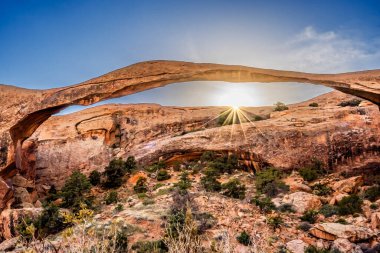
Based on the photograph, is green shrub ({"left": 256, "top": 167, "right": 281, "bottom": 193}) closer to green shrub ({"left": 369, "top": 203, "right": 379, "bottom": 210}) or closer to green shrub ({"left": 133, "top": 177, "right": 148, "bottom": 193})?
green shrub ({"left": 369, "top": 203, "right": 379, "bottom": 210})

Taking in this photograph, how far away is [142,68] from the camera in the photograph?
265 inches

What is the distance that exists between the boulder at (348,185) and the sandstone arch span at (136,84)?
13049 millimetres

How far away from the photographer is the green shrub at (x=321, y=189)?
18312 mm

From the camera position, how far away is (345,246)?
10.4 m

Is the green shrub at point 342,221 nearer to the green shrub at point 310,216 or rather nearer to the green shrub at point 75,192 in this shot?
the green shrub at point 310,216

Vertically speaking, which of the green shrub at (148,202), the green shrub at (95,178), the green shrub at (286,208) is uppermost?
the green shrub at (148,202)

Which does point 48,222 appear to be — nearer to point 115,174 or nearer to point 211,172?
point 115,174

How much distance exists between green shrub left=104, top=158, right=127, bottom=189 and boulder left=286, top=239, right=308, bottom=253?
46.5 ft

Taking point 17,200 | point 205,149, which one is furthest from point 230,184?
point 17,200

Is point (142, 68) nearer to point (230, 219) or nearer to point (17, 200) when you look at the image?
point (230, 219)

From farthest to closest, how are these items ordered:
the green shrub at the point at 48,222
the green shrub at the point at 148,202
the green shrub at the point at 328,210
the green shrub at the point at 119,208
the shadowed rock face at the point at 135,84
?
the green shrub at the point at 148,202 < the green shrub at the point at 119,208 < the green shrub at the point at 328,210 < the green shrub at the point at 48,222 < the shadowed rock face at the point at 135,84

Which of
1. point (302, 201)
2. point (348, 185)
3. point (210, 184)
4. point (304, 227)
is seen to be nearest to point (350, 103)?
point (348, 185)

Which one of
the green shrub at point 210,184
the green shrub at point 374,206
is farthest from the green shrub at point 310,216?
the green shrub at point 210,184

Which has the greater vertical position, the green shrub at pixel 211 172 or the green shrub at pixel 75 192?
the green shrub at pixel 211 172
